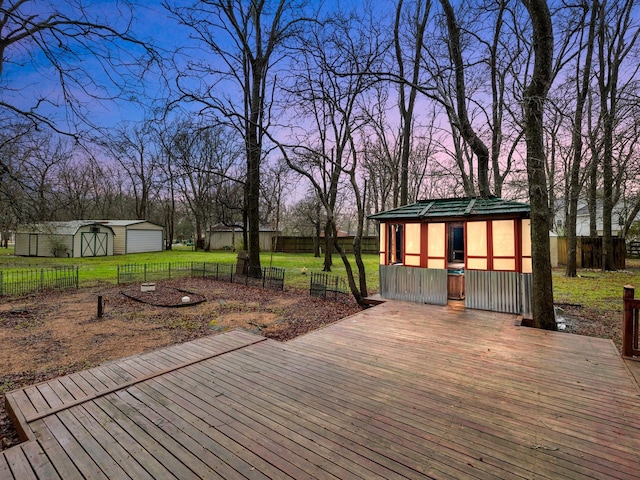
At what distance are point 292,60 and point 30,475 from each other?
34.0ft

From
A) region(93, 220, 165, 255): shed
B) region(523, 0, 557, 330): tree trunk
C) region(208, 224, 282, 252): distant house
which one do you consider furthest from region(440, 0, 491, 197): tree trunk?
region(93, 220, 165, 255): shed

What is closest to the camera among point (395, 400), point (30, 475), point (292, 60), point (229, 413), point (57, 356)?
point (30, 475)

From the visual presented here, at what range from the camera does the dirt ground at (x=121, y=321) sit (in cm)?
511

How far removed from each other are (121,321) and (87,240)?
20.9 metres

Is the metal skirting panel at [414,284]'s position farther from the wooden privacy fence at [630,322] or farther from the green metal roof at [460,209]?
the wooden privacy fence at [630,322]

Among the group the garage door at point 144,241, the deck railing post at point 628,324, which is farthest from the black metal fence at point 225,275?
the garage door at point 144,241

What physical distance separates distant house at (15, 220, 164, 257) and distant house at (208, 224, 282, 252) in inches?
279

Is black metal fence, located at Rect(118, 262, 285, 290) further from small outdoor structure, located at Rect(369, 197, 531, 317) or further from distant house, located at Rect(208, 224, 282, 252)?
distant house, located at Rect(208, 224, 282, 252)

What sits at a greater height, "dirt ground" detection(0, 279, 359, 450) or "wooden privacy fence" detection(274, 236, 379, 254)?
"wooden privacy fence" detection(274, 236, 379, 254)

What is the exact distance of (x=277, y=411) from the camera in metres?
3.10

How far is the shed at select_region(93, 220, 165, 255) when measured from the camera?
2609cm

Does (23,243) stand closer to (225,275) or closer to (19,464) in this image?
(225,275)

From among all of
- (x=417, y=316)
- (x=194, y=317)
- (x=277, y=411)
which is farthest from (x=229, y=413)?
(x=194, y=317)

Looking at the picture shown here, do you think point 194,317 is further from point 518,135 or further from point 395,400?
point 518,135
